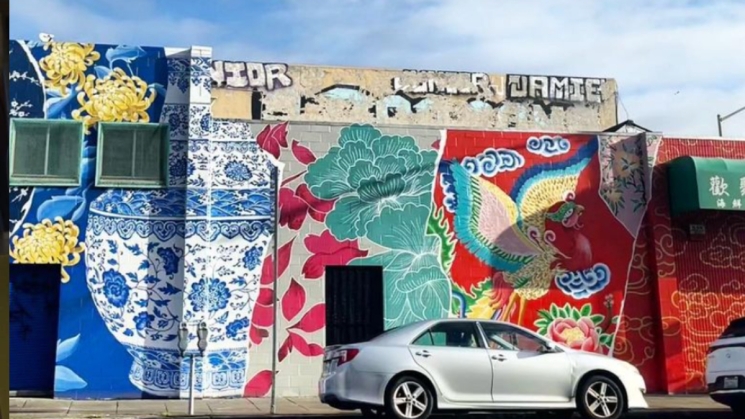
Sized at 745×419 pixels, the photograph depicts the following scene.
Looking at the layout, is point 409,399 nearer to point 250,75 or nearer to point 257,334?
point 257,334

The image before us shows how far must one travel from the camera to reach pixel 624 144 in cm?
1797

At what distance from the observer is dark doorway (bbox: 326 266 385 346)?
1623 cm

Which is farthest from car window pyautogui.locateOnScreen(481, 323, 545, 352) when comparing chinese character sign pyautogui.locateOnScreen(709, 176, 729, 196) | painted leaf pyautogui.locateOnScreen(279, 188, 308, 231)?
chinese character sign pyautogui.locateOnScreen(709, 176, 729, 196)

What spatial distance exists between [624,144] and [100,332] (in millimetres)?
11621

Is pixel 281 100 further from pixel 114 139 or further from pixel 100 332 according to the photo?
pixel 100 332

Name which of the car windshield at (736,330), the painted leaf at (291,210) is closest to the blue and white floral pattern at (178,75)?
the painted leaf at (291,210)

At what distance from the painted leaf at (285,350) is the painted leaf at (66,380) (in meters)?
3.63

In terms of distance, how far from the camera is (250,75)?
27531 millimetres

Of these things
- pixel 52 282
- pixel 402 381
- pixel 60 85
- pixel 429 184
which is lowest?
pixel 402 381

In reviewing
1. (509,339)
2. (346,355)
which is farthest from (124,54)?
(509,339)

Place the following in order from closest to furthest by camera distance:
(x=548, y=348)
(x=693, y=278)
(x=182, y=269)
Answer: (x=548, y=348), (x=182, y=269), (x=693, y=278)

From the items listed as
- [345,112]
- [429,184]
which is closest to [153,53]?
[429,184]

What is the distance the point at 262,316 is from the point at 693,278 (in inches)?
364

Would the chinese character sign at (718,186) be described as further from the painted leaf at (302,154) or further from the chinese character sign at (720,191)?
the painted leaf at (302,154)
